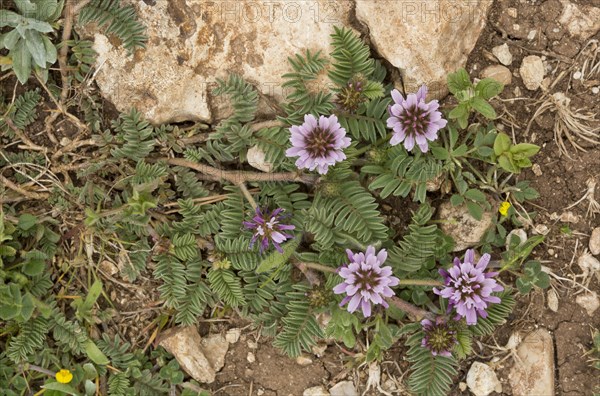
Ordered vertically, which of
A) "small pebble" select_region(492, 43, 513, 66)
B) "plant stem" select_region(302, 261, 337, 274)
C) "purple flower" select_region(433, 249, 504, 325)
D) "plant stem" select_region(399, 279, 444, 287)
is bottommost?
Answer: "plant stem" select_region(302, 261, 337, 274)

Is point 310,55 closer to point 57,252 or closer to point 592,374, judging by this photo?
point 57,252

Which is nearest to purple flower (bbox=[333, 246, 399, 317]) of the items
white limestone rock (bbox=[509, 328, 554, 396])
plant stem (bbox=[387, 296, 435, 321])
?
plant stem (bbox=[387, 296, 435, 321])

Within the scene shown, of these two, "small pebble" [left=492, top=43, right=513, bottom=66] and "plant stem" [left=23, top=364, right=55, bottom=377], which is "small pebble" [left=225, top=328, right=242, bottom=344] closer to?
"plant stem" [left=23, top=364, right=55, bottom=377]

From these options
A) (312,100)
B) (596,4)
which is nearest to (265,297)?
(312,100)

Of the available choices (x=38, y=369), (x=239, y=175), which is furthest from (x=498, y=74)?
(x=38, y=369)

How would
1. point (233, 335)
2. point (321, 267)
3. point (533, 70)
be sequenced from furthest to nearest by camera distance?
point (233, 335) < point (533, 70) < point (321, 267)

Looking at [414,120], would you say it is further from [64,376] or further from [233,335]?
[64,376]
